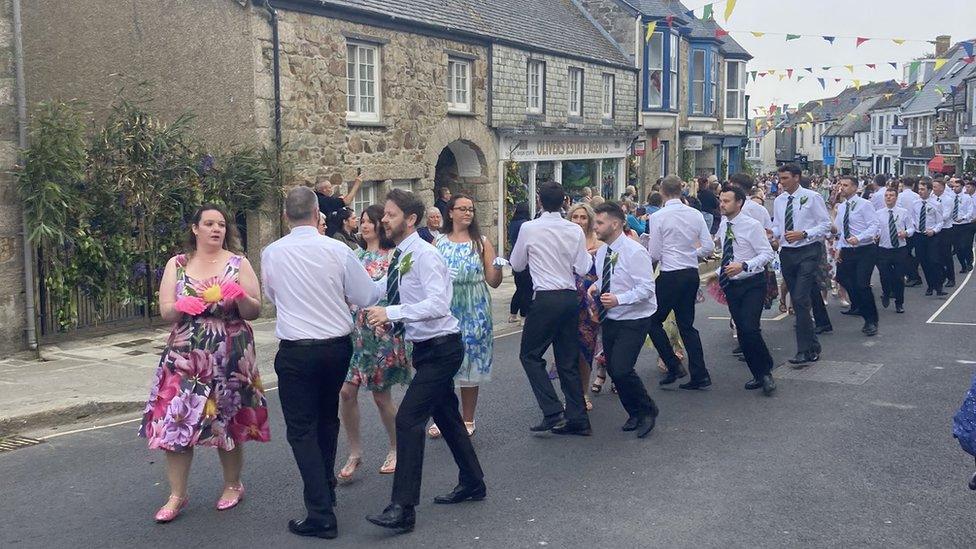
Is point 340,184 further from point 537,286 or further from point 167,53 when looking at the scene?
point 537,286

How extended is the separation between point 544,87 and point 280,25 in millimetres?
9825

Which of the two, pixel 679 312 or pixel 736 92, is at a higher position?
pixel 736 92

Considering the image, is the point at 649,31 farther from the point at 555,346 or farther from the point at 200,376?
the point at 200,376

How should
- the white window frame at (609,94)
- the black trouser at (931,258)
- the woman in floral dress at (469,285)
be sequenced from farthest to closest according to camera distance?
the white window frame at (609,94) < the black trouser at (931,258) < the woman in floral dress at (469,285)

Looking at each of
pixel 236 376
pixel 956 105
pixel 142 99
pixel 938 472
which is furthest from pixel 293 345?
pixel 956 105

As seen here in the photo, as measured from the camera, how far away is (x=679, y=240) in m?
8.89

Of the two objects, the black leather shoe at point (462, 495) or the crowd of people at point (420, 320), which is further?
the black leather shoe at point (462, 495)

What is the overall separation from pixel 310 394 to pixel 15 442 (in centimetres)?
376

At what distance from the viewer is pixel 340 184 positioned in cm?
1614

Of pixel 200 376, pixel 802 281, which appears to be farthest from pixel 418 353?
pixel 802 281

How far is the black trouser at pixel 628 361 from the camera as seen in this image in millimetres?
7602

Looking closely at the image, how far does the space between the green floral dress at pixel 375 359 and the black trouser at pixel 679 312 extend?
2.95 m

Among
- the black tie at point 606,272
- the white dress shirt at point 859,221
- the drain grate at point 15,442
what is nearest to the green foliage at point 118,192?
the drain grate at point 15,442

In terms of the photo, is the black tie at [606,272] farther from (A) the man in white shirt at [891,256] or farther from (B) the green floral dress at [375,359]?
(A) the man in white shirt at [891,256]
